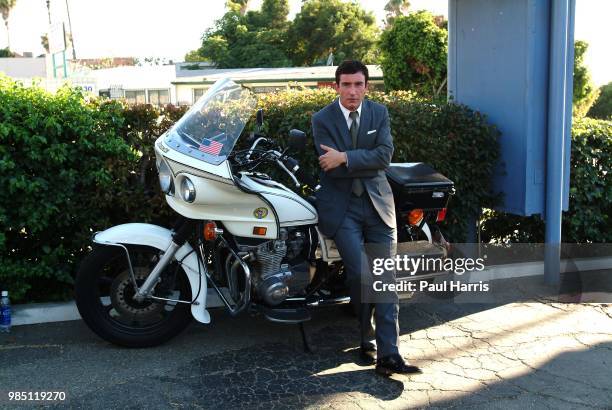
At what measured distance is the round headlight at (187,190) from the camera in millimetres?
4039

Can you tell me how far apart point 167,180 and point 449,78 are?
3739mm

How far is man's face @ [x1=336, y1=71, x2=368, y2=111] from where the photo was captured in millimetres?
4246

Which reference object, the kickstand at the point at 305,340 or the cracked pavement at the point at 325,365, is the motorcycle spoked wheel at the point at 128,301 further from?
the kickstand at the point at 305,340

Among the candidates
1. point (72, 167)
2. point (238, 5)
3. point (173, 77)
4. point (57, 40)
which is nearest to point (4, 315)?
point (72, 167)

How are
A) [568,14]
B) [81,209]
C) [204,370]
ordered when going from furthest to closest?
1. [568,14]
2. [81,209]
3. [204,370]

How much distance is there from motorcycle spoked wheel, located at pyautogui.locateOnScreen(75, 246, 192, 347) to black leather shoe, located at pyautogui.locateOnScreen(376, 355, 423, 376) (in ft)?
4.58

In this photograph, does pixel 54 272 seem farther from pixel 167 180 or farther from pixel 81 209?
pixel 167 180

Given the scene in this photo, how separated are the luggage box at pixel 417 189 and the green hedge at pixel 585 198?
7.48 ft

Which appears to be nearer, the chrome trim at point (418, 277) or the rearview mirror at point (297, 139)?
the rearview mirror at point (297, 139)

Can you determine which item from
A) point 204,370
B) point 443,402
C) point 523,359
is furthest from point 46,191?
point 523,359

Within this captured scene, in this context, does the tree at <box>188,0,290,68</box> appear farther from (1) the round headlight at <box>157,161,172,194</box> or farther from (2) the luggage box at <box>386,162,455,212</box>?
(1) the round headlight at <box>157,161,172,194</box>

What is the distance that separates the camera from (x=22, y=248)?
16.7 feet

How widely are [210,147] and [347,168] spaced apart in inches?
35.5

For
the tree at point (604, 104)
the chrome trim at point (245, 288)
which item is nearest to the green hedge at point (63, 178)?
the chrome trim at point (245, 288)
